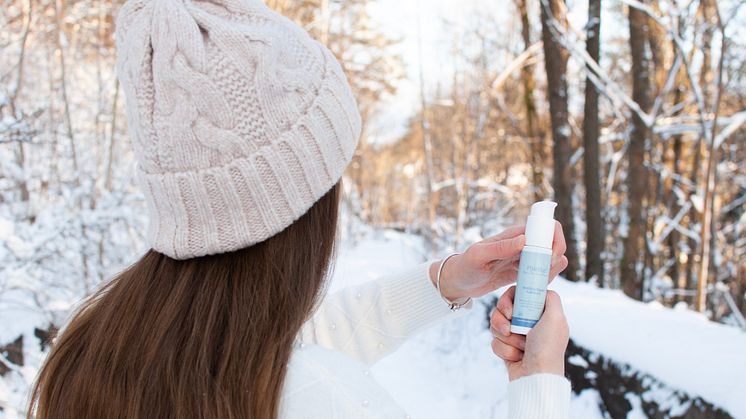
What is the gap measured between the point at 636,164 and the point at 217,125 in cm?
576

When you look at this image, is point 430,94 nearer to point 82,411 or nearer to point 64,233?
point 64,233

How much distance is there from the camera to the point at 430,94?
9320mm

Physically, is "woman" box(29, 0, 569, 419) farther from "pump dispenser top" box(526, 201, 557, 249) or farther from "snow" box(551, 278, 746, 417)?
"snow" box(551, 278, 746, 417)

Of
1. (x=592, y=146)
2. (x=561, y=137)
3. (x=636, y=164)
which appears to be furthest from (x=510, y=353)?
(x=636, y=164)

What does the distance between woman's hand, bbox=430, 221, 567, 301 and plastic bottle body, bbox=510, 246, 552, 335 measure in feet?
0.16

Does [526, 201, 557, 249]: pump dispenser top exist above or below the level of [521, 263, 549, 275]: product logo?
above

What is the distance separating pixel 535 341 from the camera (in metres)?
0.90

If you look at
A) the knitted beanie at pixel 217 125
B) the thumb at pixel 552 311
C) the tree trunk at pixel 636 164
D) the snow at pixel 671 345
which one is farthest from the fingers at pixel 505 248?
the tree trunk at pixel 636 164

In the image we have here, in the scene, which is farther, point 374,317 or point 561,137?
point 561,137

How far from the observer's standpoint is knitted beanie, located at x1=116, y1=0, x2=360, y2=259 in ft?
3.13

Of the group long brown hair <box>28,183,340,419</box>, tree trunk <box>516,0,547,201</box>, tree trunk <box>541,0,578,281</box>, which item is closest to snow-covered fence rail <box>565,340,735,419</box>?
long brown hair <box>28,183,340,419</box>

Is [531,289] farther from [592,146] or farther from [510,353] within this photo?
[592,146]

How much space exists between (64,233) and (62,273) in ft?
1.55

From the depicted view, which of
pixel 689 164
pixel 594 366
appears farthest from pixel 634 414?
pixel 689 164
